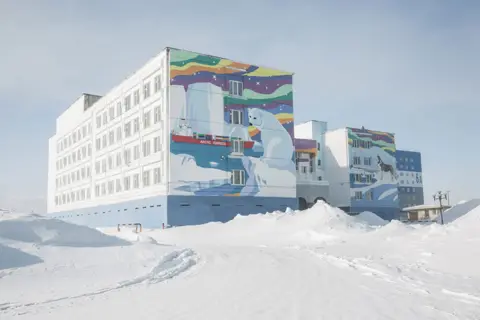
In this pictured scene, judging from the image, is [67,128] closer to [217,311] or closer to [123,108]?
[123,108]

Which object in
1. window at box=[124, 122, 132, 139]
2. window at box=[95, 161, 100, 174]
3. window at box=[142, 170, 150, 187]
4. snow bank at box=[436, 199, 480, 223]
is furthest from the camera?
A: window at box=[95, 161, 100, 174]

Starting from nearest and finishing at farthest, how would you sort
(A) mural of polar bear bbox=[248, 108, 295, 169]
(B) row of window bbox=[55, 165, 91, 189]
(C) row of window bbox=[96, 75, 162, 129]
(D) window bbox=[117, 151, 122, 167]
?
(C) row of window bbox=[96, 75, 162, 129], (A) mural of polar bear bbox=[248, 108, 295, 169], (D) window bbox=[117, 151, 122, 167], (B) row of window bbox=[55, 165, 91, 189]

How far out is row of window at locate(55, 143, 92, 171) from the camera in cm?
5533

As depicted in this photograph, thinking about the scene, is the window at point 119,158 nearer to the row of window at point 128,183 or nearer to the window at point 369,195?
the row of window at point 128,183

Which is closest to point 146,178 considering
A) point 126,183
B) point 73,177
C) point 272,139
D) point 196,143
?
point 126,183

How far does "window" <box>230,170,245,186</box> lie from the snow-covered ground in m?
21.2

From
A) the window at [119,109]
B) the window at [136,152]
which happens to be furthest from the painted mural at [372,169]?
the window at [119,109]

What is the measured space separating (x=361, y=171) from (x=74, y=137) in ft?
126

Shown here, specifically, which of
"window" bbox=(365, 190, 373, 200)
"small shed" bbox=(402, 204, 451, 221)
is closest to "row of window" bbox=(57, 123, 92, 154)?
"window" bbox=(365, 190, 373, 200)

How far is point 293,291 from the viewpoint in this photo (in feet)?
31.3

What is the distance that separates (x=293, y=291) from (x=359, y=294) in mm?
1355

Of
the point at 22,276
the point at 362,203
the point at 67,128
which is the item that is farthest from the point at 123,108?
the point at 22,276

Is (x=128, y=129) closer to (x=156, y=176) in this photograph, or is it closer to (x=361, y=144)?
(x=156, y=176)

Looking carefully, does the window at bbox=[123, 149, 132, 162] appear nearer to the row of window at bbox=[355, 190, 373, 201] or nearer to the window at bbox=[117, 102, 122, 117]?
the window at bbox=[117, 102, 122, 117]
